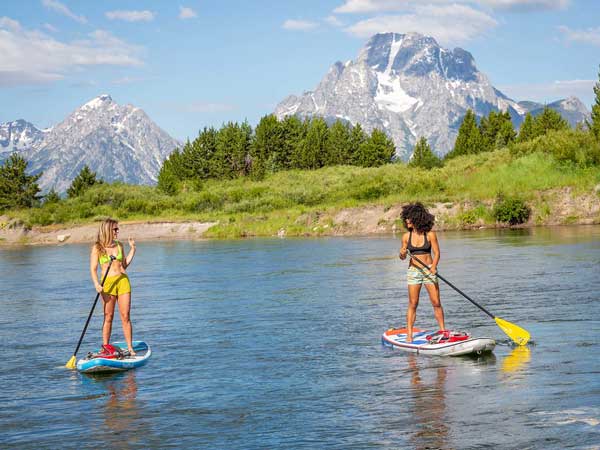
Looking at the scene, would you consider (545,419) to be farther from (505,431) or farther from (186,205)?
(186,205)

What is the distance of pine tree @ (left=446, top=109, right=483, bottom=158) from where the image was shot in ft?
353

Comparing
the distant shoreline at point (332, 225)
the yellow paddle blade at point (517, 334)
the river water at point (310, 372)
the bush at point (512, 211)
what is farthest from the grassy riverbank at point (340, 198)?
the yellow paddle blade at point (517, 334)

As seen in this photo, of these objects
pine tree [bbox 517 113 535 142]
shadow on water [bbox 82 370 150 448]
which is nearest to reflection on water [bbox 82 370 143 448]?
Result: shadow on water [bbox 82 370 150 448]

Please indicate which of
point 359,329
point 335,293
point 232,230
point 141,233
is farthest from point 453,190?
point 359,329

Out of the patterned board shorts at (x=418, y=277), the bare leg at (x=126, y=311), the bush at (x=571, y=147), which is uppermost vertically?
the bush at (x=571, y=147)

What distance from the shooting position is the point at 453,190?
59156mm

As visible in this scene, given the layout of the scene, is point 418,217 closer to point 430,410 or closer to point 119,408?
point 430,410

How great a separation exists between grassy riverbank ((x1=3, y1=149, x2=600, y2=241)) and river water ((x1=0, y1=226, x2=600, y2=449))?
2748 cm

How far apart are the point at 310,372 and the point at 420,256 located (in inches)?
116

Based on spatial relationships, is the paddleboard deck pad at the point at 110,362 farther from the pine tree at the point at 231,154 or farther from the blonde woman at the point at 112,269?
the pine tree at the point at 231,154

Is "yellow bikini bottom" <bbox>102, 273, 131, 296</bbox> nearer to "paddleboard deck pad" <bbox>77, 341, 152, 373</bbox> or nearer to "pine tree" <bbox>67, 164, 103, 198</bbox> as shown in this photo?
"paddleboard deck pad" <bbox>77, 341, 152, 373</bbox>

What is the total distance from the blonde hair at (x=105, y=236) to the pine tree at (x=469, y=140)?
96.0 metres

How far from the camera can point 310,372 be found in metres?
12.6

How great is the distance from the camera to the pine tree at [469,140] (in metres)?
108
